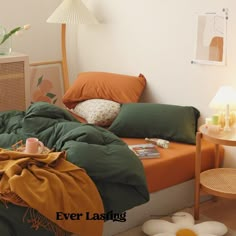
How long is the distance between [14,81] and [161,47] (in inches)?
49.4

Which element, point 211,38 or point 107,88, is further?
point 107,88

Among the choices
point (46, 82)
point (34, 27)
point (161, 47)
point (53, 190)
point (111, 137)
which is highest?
point (34, 27)

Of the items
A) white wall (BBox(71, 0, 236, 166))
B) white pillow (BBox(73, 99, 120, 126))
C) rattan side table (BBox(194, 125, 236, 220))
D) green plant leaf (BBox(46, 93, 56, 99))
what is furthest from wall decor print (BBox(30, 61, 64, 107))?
rattan side table (BBox(194, 125, 236, 220))

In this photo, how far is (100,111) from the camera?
3.13 meters

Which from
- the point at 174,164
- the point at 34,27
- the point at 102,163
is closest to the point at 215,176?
the point at 174,164

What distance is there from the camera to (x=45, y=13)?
404 centimetres

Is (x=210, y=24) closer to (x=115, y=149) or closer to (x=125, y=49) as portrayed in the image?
(x=125, y=49)

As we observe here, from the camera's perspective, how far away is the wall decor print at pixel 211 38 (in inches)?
108

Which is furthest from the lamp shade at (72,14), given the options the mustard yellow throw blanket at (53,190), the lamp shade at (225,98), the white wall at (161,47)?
the mustard yellow throw blanket at (53,190)

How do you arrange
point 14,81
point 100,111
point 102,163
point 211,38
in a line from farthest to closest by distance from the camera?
1. point 14,81
2. point 100,111
3. point 211,38
4. point 102,163

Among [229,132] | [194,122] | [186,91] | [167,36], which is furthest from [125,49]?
[229,132]

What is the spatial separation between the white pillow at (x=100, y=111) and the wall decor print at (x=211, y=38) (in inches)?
26.9

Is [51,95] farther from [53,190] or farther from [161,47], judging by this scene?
[53,190]

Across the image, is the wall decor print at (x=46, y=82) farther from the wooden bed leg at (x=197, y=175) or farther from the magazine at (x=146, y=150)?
the wooden bed leg at (x=197, y=175)
